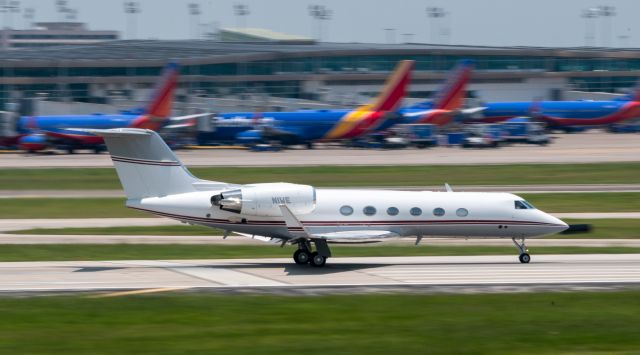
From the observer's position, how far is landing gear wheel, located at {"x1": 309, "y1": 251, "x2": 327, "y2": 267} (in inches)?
1265

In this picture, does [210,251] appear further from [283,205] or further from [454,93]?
[454,93]

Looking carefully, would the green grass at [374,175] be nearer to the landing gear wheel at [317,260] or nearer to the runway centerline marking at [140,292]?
the landing gear wheel at [317,260]

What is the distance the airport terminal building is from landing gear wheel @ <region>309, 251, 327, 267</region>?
102744 millimetres

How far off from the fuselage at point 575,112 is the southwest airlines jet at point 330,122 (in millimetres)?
20662

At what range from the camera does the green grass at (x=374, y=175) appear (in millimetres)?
65688

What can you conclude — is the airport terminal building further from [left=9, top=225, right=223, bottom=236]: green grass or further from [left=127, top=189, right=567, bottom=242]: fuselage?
[left=127, top=189, right=567, bottom=242]: fuselage

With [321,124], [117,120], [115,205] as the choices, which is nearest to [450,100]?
[321,124]

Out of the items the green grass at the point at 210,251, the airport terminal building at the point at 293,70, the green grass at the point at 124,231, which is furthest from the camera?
the airport terminal building at the point at 293,70

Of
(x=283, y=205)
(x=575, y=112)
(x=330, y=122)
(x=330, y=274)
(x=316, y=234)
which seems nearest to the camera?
(x=330, y=274)

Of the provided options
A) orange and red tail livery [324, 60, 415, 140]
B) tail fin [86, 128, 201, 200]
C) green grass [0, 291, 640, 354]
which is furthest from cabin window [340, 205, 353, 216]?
orange and red tail livery [324, 60, 415, 140]

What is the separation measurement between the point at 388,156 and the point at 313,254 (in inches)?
2316

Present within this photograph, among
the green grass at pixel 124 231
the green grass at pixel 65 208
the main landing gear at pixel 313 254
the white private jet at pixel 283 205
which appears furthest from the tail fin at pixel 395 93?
the main landing gear at pixel 313 254

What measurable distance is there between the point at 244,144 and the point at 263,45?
220 feet

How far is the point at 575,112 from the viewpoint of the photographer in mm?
121812
